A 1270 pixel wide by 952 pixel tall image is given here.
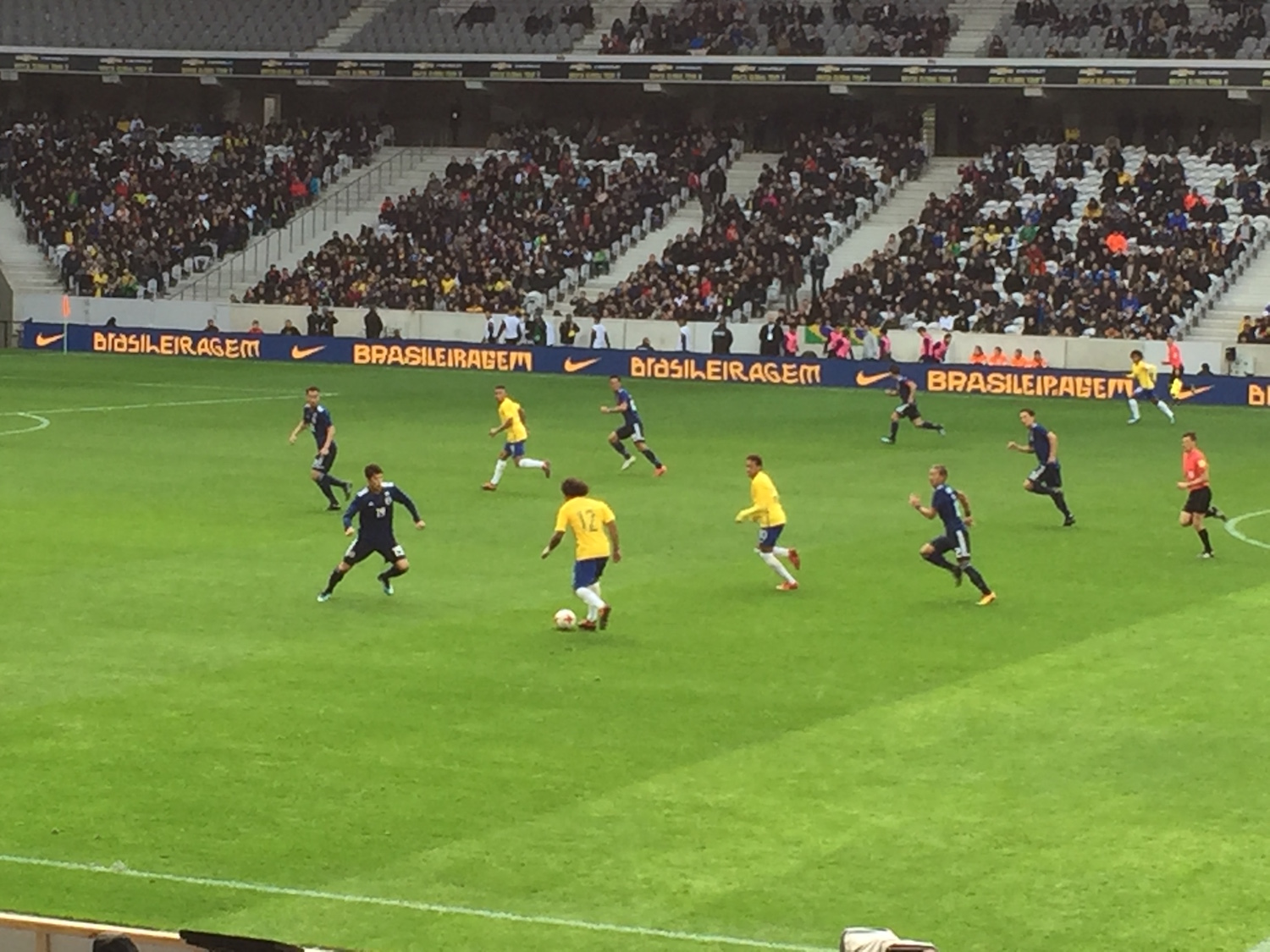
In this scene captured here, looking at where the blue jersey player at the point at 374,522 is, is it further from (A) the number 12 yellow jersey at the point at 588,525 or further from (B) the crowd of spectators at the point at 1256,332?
(B) the crowd of spectators at the point at 1256,332

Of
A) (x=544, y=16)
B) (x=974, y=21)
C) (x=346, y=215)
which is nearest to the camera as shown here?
(x=974, y=21)

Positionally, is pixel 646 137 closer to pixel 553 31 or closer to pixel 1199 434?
pixel 553 31

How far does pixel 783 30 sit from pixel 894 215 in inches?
352

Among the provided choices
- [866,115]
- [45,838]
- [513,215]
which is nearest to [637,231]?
[513,215]

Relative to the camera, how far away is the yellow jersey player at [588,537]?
23.5m

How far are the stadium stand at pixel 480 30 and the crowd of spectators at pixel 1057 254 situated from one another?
17.2 metres

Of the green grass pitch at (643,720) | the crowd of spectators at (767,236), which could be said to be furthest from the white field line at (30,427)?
the crowd of spectators at (767,236)

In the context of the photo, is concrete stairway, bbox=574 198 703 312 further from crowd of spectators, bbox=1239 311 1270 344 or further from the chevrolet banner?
crowd of spectators, bbox=1239 311 1270 344

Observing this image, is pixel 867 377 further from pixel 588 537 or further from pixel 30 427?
pixel 588 537

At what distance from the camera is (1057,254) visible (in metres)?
64.2

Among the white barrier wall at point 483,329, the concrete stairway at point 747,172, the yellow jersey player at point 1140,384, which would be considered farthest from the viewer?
the concrete stairway at point 747,172

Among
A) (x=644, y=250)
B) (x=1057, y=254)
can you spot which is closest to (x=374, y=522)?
(x=1057, y=254)

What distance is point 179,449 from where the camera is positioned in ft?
139

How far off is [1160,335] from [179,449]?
29.1m
